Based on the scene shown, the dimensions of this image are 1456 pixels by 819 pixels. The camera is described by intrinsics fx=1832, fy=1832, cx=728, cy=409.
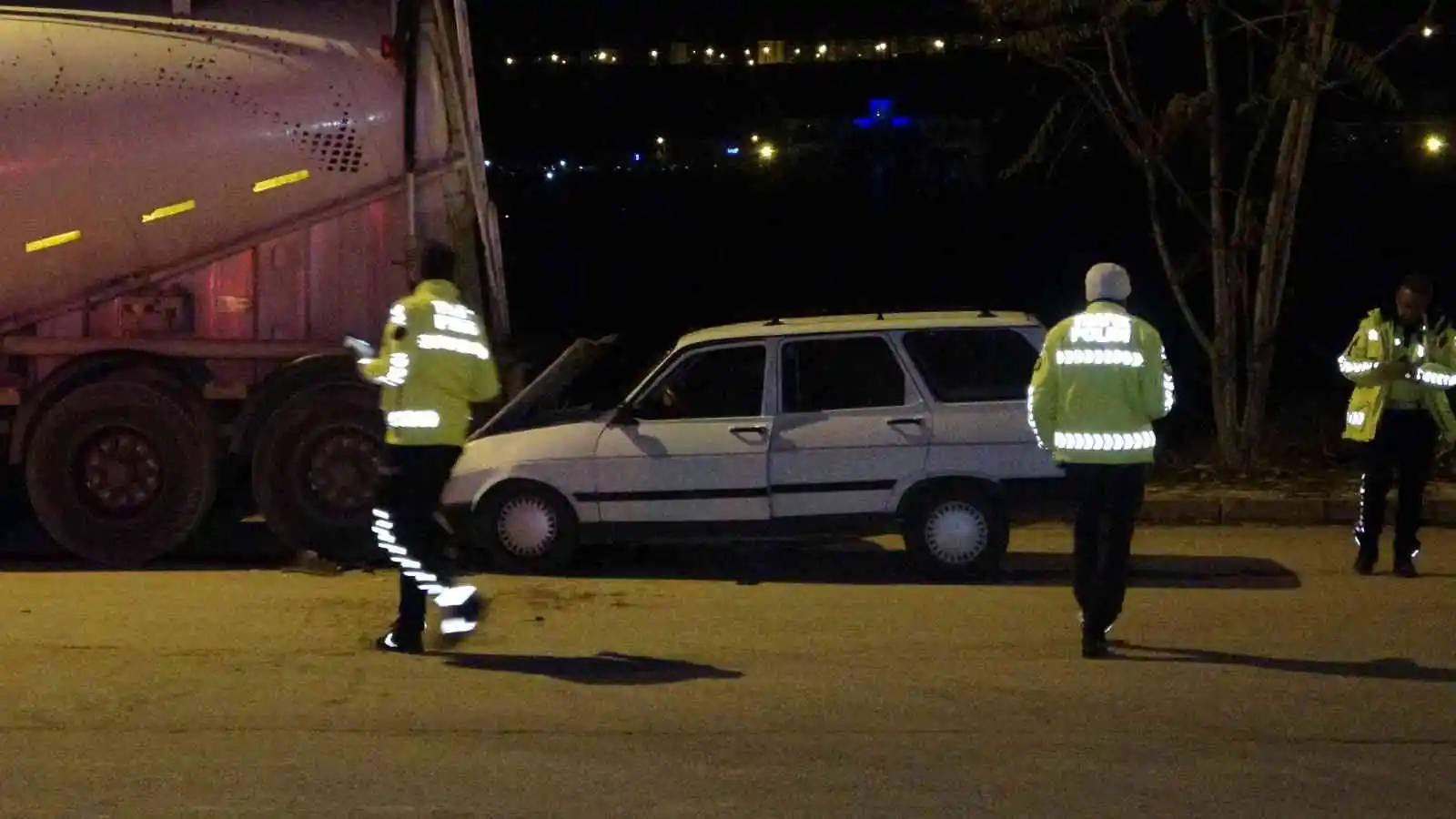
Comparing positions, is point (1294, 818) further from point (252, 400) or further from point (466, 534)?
point (252, 400)

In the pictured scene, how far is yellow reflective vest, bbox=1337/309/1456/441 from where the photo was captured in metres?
9.97

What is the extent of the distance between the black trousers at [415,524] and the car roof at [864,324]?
8.28 ft

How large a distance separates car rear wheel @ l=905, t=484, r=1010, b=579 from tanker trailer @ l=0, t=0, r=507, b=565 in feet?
10.8

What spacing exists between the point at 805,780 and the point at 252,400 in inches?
225

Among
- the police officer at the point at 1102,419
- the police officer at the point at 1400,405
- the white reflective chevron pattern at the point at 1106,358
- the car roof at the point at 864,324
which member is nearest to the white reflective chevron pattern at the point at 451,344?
the car roof at the point at 864,324

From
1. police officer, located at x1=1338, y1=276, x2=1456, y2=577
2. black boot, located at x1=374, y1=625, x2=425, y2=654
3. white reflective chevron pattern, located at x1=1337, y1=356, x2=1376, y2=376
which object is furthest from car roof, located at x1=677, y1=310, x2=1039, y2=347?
black boot, located at x1=374, y1=625, x2=425, y2=654

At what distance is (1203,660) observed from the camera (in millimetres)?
8047

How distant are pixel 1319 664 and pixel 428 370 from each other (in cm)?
413

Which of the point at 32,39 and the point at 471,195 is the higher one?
the point at 32,39

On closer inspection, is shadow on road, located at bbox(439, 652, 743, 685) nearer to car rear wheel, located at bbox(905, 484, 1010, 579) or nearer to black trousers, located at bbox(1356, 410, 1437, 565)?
car rear wheel, located at bbox(905, 484, 1010, 579)

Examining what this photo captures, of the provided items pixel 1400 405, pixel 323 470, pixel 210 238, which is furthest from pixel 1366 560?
pixel 210 238

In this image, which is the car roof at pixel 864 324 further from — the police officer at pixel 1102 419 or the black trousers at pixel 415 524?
the black trousers at pixel 415 524

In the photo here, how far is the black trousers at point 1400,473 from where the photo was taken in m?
10.1

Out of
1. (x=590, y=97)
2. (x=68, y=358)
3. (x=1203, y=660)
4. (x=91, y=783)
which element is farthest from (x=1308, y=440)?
(x=590, y=97)
